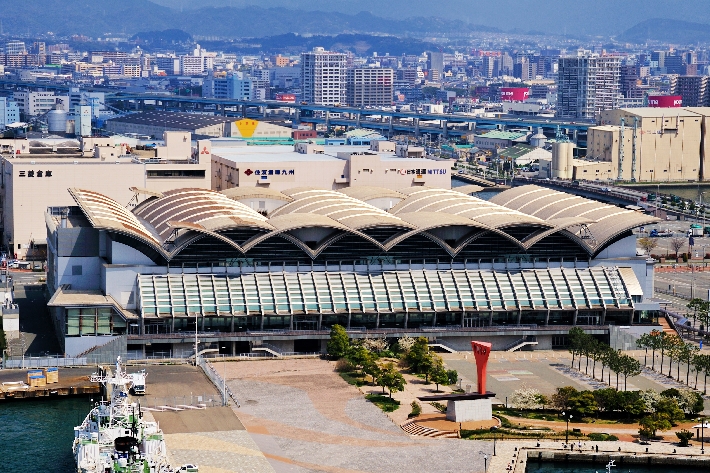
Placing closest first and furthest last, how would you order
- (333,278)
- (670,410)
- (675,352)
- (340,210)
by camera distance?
(670,410) < (675,352) < (333,278) < (340,210)

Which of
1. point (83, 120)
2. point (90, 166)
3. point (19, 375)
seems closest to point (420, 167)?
point (90, 166)

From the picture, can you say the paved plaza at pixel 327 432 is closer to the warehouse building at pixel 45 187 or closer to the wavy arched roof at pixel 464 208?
the wavy arched roof at pixel 464 208

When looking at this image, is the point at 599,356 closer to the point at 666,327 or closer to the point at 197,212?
the point at 666,327

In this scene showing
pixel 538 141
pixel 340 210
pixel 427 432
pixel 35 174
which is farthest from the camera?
pixel 538 141

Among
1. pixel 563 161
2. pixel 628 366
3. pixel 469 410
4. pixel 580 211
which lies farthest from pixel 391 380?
pixel 563 161

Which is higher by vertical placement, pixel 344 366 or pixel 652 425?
pixel 652 425

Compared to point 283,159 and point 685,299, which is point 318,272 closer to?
point 685,299

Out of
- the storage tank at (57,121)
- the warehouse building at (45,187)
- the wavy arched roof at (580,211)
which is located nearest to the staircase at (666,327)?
the wavy arched roof at (580,211)

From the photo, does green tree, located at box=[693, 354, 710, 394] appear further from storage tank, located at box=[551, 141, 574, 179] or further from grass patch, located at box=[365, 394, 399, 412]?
storage tank, located at box=[551, 141, 574, 179]

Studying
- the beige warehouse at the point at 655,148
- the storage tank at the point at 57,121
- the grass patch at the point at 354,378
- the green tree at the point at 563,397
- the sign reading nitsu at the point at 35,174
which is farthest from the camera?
the storage tank at the point at 57,121
